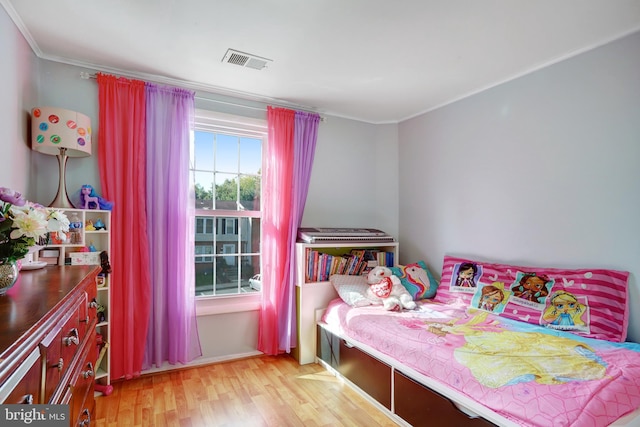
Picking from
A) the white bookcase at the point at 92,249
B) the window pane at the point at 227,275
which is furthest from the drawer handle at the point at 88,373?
the window pane at the point at 227,275

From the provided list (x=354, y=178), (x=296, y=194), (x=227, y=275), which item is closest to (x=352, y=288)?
(x=296, y=194)

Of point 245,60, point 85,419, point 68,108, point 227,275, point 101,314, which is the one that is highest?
point 245,60

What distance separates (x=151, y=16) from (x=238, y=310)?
7.55 ft

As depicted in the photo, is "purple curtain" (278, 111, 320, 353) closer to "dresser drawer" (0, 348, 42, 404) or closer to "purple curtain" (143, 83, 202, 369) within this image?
"purple curtain" (143, 83, 202, 369)

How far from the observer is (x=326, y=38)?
84.9 inches

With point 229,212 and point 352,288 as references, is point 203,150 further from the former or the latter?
point 352,288

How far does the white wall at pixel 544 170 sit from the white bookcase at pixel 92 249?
2791 millimetres

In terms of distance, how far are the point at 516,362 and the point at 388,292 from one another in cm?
123

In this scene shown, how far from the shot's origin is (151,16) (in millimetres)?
1938

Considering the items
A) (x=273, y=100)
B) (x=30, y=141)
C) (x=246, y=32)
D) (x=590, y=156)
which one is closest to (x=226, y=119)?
(x=273, y=100)

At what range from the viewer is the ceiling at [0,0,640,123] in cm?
185

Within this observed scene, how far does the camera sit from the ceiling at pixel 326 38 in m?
1.85

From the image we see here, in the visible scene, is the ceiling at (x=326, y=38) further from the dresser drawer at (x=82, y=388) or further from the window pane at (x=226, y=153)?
the dresser drawer at (x=82, y=388)

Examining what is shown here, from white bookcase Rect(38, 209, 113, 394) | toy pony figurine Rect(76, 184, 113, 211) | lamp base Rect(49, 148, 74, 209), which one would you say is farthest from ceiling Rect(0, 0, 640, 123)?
white bookcase Rect(38, 209, 113, 394)
